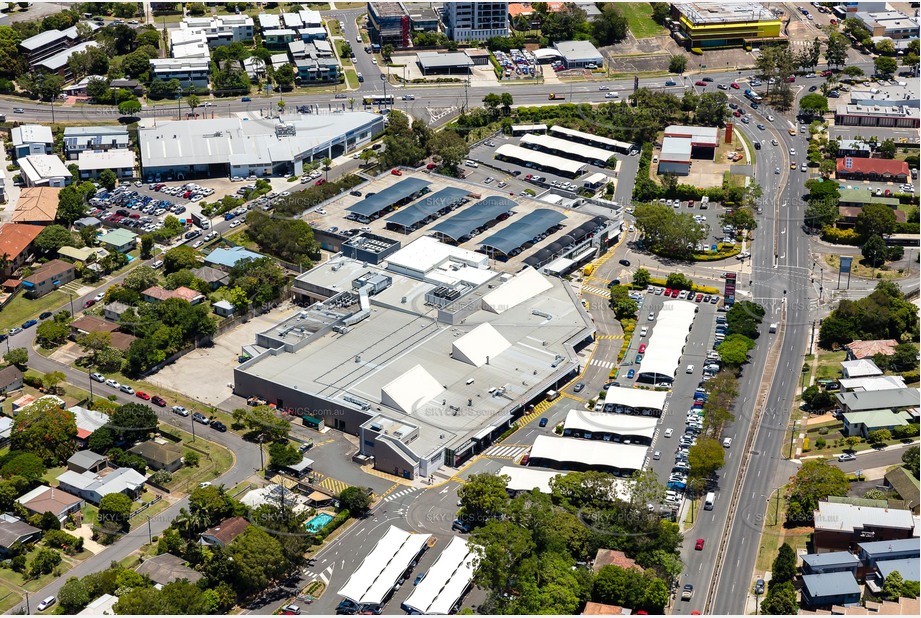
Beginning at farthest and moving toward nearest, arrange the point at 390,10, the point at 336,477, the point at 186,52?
the point at 390,10
the point at 186,52
the point at 336,477

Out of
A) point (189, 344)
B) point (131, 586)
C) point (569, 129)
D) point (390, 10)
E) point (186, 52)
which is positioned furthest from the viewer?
point (390, 10)

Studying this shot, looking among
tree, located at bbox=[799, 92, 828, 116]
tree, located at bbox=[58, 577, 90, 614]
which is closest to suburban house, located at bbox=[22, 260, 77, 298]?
tree, located at bbox=[58, 577, 90, 614]

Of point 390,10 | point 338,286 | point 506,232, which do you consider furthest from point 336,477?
point 390,10

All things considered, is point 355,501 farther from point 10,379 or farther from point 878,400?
point 878,400

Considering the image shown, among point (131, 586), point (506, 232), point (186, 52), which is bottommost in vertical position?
point (131, 586)

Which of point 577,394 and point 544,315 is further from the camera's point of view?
point 544,315

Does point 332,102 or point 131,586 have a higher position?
point 332,102

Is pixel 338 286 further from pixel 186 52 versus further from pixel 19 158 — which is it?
pixel 186 52

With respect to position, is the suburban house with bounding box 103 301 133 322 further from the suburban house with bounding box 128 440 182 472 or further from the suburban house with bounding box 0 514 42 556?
the suburban house with bounding box 0 514 42 556
